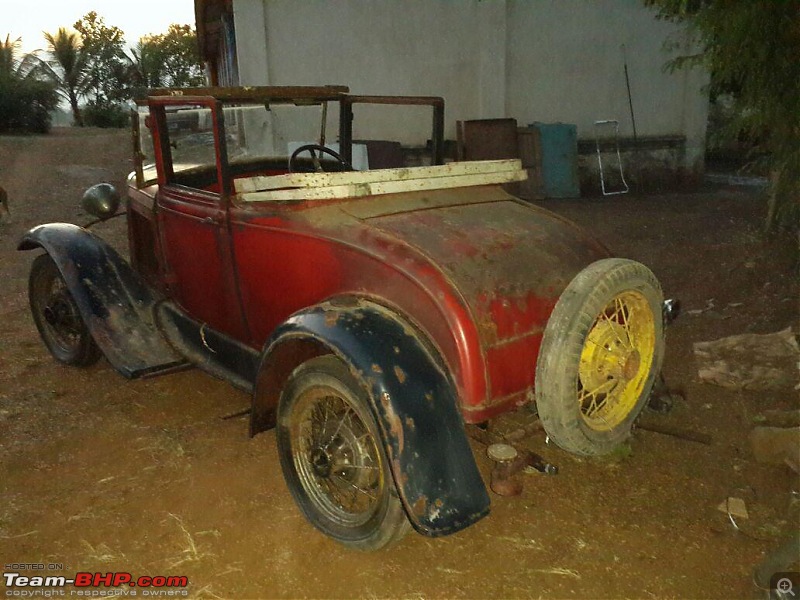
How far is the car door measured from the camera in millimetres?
3064

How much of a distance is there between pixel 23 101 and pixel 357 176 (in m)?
19.2

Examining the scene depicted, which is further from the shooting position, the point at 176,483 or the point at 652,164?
the point at 652,164

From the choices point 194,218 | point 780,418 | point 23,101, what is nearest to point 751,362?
point 780,418

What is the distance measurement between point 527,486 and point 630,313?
93 centimetres

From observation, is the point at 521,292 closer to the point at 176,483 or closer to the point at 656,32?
the point at 176,483

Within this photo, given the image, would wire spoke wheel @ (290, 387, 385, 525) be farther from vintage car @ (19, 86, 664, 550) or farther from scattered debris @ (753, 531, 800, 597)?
scattered debris @ (753, 531, 800, 597)

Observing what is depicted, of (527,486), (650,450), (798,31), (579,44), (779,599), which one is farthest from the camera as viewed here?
(579,44)

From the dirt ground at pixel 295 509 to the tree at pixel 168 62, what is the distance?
88.2ft

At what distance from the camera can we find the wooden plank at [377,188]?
2.57 meters

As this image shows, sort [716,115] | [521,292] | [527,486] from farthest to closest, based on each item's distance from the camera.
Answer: [716,115] → [527,486] → [521,292]

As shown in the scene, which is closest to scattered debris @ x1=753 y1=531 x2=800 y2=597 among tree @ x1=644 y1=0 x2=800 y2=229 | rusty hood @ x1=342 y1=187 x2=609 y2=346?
rusty hood @ x1=342 y1=187 x2=609 y2=346

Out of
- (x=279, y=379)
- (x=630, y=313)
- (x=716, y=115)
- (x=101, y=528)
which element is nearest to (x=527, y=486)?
(x=630, y=313)

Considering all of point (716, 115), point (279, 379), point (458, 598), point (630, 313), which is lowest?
point (458, 598)

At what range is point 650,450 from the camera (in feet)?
10.1
